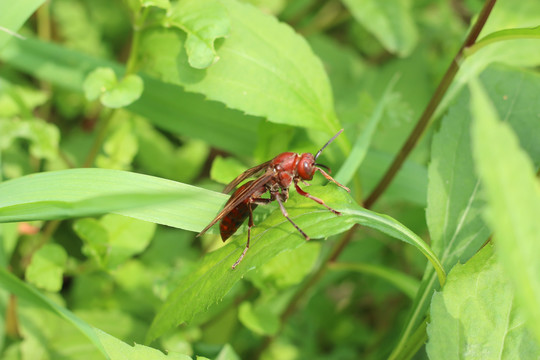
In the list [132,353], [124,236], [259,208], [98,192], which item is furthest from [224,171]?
[132,353]

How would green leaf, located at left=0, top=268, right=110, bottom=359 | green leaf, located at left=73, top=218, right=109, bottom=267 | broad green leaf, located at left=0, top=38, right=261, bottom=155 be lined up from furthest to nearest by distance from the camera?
1. broad green leaf, located at left=0, top=38, right=261, bottom=155
2. green leaf, located at left=73, top=218, right=109, bottom=267
3. green leaf, located at left=0, top=268, right=110, bottom=359

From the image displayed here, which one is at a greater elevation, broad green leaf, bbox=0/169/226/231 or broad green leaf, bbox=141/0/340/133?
broad green leaf, bbox=141/0/340/133

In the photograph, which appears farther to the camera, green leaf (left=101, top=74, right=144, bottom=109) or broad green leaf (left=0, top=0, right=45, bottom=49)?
green leaf (left=101, top=74, right=144, bottom=109)

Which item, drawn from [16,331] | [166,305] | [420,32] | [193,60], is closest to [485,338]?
[166,305]

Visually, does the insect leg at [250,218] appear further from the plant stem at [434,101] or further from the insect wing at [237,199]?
the plant stem at [434,101]

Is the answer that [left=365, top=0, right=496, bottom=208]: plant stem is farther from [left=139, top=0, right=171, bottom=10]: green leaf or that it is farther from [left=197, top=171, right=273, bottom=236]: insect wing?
[left=139, top=0, right=171, bottom=10]: green leaf

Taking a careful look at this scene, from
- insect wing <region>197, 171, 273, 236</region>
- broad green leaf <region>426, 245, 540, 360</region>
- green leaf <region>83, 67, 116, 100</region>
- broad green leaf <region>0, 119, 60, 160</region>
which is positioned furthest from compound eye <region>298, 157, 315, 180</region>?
broad green leaf <region>0, 119, 60, 160</region>

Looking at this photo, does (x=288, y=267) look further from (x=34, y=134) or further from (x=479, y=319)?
(x=34, y=134)
